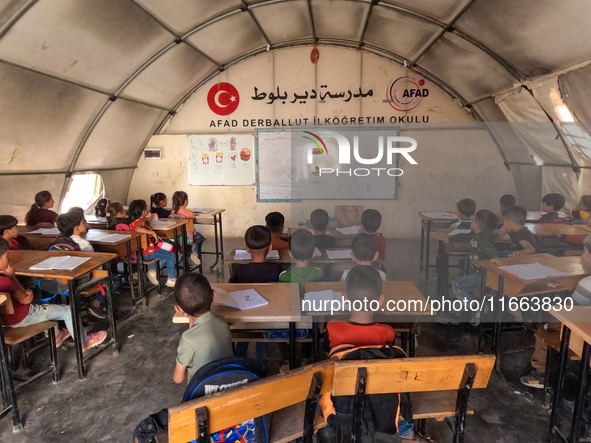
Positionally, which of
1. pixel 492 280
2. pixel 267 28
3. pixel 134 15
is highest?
pixel 267 28

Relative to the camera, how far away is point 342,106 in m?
6.57

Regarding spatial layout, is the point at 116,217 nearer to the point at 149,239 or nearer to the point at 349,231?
the point at 149,239

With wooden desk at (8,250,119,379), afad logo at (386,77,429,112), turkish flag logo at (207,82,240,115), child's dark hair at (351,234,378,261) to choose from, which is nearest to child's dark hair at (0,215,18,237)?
wooden desk at (8,250,119,379)

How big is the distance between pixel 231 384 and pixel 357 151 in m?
5.99

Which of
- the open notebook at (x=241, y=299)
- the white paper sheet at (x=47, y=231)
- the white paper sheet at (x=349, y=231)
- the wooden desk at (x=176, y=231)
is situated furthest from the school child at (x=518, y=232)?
the white paper sheet at (x=47, y=231)

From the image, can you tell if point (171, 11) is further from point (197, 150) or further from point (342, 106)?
point (342, 106)

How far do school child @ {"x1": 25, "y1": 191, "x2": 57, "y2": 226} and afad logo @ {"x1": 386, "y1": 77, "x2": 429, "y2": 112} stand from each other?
5221mm

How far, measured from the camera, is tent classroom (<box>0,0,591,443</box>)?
93.0 inches

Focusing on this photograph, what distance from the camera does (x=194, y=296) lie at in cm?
179

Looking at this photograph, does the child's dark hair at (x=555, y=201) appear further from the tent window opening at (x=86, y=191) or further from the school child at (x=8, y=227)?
the tent window opening at (x=86, y=191)

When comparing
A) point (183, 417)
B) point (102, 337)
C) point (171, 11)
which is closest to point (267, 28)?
point (171, 11)

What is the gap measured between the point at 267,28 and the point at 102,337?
4827mm

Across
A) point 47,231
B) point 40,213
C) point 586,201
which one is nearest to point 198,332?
point 47,231

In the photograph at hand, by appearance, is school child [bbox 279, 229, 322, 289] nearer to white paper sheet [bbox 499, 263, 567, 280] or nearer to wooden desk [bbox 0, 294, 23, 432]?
white paper sheet [bbox 499, 263, 567, 280]
